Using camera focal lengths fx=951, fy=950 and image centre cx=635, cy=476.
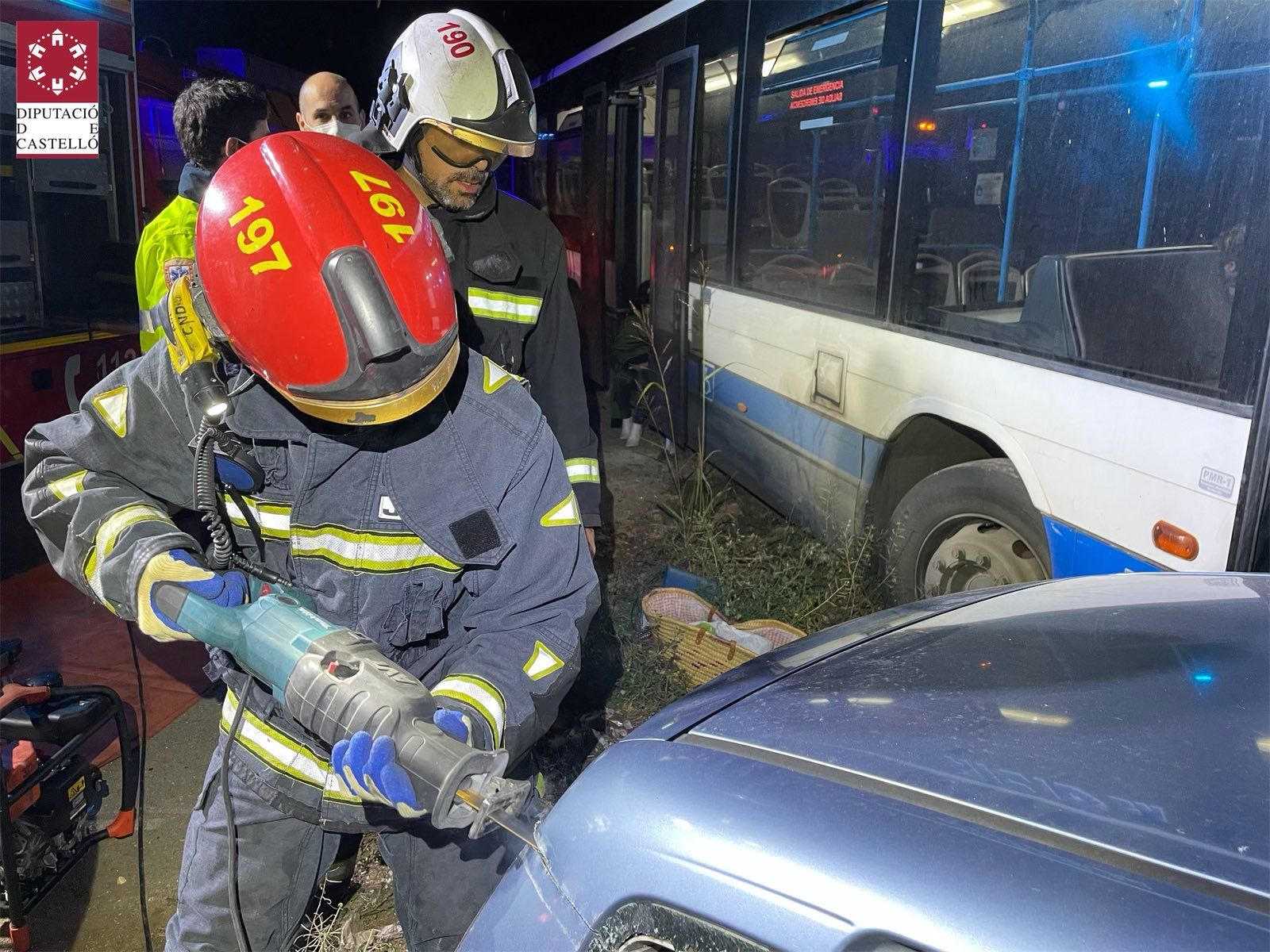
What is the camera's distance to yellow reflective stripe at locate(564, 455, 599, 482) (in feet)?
9.75

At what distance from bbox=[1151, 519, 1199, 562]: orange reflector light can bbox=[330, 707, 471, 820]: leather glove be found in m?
2.36

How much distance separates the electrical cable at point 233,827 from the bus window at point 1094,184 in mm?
2638

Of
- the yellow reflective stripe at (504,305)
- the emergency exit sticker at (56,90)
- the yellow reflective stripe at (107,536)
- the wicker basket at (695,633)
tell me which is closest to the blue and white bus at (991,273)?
the wicker basket at (695,633)

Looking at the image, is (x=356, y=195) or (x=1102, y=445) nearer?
(x=356, y=195)

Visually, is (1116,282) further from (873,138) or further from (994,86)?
(873,138)

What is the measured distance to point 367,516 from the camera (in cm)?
176

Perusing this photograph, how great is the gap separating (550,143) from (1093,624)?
9.45m

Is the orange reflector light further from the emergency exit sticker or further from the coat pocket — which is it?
the emergency exit sticker

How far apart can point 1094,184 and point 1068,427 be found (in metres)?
0.79

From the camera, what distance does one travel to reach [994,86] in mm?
3469

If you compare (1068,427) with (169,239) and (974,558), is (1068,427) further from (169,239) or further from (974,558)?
(169,239)

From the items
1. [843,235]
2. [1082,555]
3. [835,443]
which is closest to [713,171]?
[843,235]

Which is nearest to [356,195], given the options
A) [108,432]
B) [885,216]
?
[108,432]

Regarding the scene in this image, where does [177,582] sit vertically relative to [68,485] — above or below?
below
